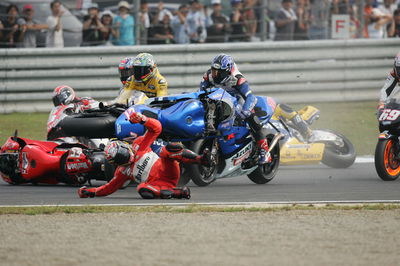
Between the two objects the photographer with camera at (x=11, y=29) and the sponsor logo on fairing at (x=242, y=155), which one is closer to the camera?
the sponsor logo on fairing at (x=242, y=155)

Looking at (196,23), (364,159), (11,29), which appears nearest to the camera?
(364,159)

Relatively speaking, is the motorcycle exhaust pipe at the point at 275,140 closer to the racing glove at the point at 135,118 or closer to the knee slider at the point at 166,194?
the knee slider at the point at 166,194

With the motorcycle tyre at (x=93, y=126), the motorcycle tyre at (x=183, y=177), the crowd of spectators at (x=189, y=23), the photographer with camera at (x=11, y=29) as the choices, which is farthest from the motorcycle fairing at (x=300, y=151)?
the photographer with camera at (x=11, y=29)

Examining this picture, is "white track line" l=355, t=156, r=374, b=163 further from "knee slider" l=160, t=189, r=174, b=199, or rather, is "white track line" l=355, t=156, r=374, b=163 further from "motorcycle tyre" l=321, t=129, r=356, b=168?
"knee slider" l=160, t=189, r=174, b=199

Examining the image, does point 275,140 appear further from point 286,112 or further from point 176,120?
point 176,120

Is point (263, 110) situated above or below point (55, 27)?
below

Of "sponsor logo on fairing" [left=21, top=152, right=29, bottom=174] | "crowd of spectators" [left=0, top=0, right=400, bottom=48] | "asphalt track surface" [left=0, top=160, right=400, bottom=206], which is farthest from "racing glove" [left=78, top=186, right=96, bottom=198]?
"crowd of spectators" [left=0, top=0, right=400, bottom=48]

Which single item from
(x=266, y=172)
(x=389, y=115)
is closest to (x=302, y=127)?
(x=266, y=172)

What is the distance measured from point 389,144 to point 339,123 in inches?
234

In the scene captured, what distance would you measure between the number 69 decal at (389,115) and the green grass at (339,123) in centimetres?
315

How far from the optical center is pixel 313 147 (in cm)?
1320

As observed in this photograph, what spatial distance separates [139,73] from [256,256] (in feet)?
19.2

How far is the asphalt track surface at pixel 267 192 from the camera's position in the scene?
9.84 m

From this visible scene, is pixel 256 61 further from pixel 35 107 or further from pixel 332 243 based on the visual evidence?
pixel 332 243
